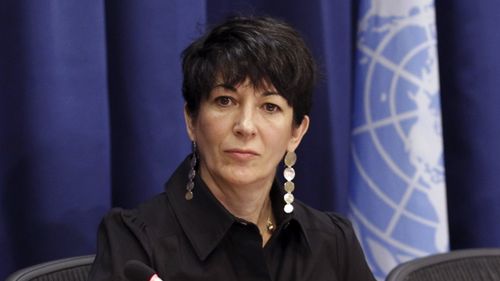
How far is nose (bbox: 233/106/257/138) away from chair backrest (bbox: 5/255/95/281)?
18.0 inches

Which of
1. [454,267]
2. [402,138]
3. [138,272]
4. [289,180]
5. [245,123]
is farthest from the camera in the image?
[402,138]

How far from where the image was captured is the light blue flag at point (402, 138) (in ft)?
7.32

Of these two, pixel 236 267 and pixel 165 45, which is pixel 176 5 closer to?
pixel 165 45

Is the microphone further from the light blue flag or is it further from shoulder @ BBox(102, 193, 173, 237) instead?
the light blue flag

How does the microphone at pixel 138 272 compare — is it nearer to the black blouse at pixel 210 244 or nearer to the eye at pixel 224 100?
the black blouse at pixel 210 244

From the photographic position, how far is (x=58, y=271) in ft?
5.56

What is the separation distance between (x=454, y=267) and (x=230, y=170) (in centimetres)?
64

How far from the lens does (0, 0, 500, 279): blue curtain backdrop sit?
1907 mm

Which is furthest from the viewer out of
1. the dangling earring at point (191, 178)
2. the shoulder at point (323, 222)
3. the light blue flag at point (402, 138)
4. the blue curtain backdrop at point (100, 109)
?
the light blue flag at point (402, 138)

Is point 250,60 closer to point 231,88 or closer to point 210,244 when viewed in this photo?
point 231,88

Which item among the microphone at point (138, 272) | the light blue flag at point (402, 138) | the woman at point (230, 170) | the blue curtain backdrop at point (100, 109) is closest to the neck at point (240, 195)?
the woman at point (230, 170)

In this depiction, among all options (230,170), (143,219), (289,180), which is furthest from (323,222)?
(143,219)

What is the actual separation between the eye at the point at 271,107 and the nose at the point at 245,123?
37mm

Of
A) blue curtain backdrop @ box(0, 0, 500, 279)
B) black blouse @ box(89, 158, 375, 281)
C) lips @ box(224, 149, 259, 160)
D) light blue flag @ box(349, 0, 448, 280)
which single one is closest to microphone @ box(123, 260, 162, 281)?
black blouse @ box(89, 158, 375, 281)
